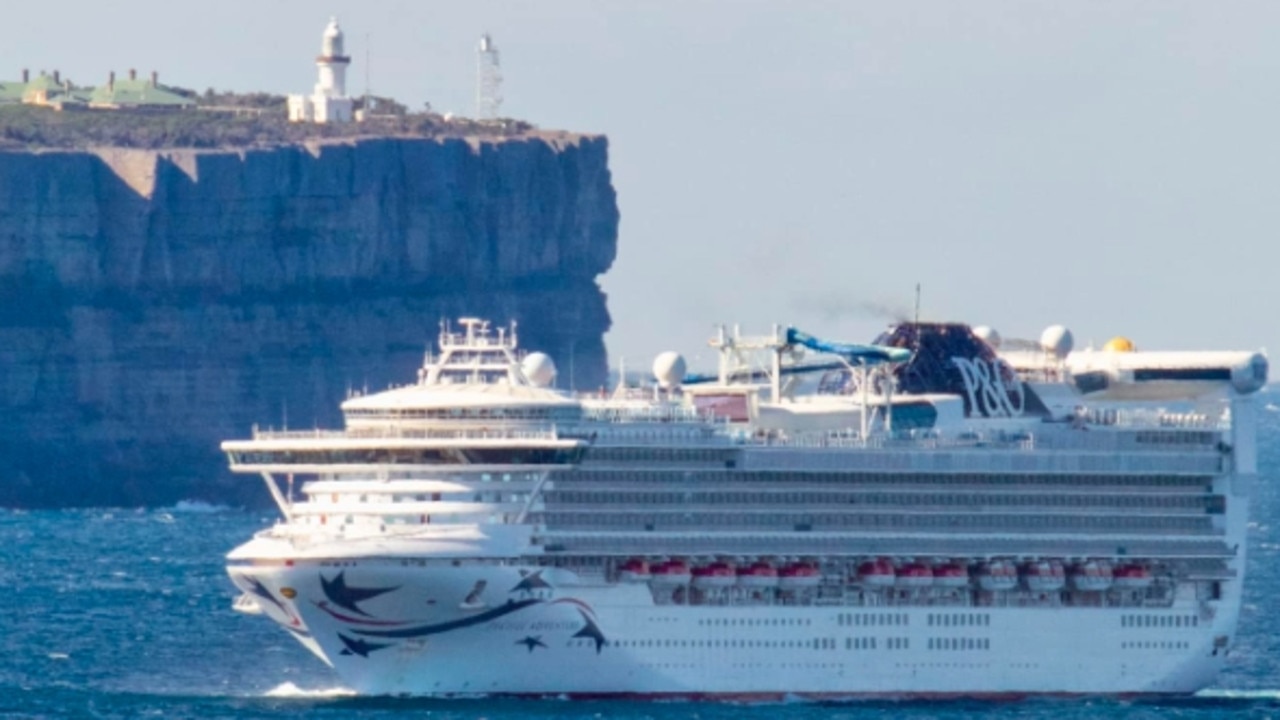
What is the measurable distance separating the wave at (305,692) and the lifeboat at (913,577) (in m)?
9.95

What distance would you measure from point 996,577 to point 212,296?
285ft

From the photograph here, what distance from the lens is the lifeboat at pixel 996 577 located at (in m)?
74.8

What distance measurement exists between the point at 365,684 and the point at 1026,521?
1252cm

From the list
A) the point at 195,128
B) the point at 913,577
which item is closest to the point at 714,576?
the point at 913,577

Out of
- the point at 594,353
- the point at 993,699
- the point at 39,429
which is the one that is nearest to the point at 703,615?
the point at 993,699


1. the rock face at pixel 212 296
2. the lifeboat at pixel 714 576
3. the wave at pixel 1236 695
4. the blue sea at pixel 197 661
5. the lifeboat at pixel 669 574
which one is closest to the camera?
the blue sea at pixel 197 661

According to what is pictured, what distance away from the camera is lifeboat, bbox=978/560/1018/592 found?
74.8m

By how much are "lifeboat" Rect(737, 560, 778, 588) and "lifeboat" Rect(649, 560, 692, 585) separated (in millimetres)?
1024

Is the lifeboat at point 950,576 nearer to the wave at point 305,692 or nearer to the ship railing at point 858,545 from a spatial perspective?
the ship railing at point 858,545

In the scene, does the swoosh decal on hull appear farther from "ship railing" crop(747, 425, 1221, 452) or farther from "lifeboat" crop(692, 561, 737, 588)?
"ship railing" crop(747, 425, 1221, 452)

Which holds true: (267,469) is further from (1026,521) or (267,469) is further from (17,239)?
(17,239)

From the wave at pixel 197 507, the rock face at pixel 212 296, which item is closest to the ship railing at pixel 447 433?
the wave at pixel 197 507

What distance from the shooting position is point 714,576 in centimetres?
7319

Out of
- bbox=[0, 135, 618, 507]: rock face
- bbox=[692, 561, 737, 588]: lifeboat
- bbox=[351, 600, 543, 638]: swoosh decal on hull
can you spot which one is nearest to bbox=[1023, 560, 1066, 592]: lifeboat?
bbox=[692, 561, 737, 588]: lifeboat
